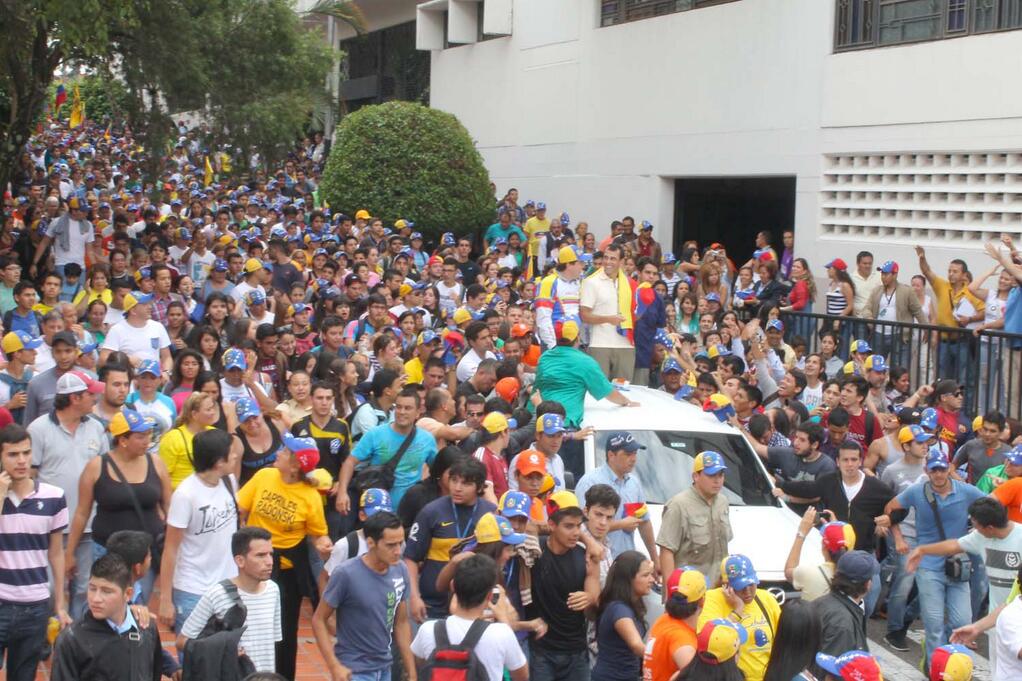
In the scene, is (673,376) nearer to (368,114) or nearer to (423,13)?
(368,114)

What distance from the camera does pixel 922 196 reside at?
1762 centimetres

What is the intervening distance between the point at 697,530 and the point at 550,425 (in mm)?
1164

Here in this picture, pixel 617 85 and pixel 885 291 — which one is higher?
pixel 617 85

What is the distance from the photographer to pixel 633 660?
23.1 feet

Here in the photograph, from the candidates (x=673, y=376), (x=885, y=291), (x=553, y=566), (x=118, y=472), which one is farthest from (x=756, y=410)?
(x=118, y=472)

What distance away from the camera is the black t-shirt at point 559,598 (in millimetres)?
7352

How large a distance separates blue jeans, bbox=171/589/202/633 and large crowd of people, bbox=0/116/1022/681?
14mm

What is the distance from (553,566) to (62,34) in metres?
9.71

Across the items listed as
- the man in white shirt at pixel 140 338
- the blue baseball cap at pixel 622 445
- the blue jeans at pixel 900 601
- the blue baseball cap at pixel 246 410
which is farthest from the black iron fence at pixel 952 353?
the blue baseball cap at pixel 246 410

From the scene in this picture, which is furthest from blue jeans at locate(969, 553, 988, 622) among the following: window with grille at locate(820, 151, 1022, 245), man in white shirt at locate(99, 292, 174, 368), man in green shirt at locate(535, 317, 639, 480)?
window with grille at locate(820, 151, 1022, 245)

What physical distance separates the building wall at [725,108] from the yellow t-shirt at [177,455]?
1103cm

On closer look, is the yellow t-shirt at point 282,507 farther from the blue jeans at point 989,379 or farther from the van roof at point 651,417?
the blue jeans at point 989,379

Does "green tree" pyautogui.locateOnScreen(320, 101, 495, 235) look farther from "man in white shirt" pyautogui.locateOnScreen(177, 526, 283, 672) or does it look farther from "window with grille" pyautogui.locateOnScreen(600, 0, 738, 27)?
"man in white shirt" pyautogui.locateOnScreen(177, 526, 283, 672)

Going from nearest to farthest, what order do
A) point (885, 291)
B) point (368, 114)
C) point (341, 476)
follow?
point (341, 476), point (885, 291), point (368, 114)
